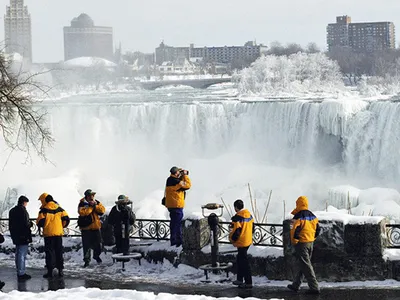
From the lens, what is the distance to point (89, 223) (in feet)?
47.3

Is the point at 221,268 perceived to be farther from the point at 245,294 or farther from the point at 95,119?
the point at 95,119

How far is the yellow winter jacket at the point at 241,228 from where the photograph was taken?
11961 millimetres

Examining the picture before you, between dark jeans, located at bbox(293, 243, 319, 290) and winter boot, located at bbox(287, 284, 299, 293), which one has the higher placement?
dark jeans, located at bbox(293, 243, 319, 290)

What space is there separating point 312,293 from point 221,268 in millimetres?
1788

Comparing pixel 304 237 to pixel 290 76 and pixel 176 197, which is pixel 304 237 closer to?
pixel 176 197

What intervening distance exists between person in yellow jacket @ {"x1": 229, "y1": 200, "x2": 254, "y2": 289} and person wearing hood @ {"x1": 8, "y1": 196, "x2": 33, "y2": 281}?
11.5ft

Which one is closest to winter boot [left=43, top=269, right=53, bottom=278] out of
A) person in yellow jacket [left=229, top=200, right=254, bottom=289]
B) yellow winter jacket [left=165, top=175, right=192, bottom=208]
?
yellow winter jacket [left=165, top=175, right=192, bottom=208]

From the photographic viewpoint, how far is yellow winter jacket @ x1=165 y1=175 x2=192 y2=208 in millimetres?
13870

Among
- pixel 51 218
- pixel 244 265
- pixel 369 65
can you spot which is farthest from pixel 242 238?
pixel 369 65

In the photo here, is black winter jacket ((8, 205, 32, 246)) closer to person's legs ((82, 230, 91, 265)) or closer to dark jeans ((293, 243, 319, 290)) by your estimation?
person's legs ((82, 230, 91, 265))

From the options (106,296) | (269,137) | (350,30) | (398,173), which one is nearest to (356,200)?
(398,173)

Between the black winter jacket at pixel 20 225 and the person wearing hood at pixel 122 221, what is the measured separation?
4.66 ft

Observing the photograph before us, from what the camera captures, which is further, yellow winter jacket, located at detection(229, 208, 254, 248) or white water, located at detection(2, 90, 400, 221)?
white water, located at detection(2, 90, 400, 221)

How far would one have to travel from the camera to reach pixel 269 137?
44688 millimetres
